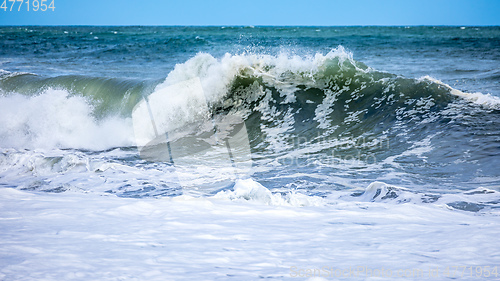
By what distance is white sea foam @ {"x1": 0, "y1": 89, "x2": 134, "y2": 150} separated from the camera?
25.5 ft

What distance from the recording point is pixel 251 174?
525 cm

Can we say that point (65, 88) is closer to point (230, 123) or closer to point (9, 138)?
point (9, 138)

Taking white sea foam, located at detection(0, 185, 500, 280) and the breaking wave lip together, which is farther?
the breaking wave lip

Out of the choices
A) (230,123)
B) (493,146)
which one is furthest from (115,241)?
(230,123)

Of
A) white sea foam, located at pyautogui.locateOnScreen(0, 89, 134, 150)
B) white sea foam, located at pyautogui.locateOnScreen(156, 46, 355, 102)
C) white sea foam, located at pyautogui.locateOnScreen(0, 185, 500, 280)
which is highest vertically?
white sea foam, located at pyautogui.locateOnScreen(156, 46, 355, 102)

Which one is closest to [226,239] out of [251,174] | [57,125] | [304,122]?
[251,174]

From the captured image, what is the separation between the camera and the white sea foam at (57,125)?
25.5ft

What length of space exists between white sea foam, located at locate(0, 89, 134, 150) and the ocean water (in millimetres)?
47

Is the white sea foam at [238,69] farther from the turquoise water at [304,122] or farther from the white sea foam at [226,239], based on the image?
the white sea foam at [226,239]

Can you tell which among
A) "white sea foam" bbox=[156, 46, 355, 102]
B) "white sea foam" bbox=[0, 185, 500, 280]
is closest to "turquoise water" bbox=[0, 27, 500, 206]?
"white sea foam" bbox=[156, 46, 355, 102]

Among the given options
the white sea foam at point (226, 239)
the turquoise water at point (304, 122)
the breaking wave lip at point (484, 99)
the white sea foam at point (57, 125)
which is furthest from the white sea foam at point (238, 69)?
the white sea foam at point (226, 239)

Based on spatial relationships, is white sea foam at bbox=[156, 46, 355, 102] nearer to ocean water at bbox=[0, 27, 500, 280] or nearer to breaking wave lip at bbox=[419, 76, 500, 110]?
ocean water at bbox=[0, 27, 500, 280]

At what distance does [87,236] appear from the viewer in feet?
8.45

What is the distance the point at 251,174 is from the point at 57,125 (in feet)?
17.1
